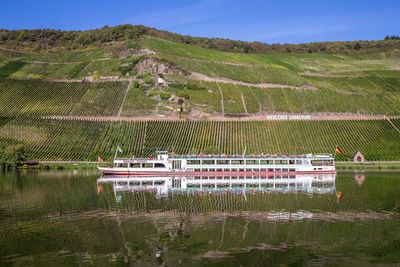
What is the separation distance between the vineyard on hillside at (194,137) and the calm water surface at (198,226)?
53.6 meters

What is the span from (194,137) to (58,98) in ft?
173

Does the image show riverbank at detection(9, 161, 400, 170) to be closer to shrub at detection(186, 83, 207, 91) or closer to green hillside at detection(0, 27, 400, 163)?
green hillside at detection(0, 27, 400, 163)

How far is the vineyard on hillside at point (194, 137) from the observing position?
110 m

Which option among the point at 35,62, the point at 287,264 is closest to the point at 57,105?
the point at 35,62

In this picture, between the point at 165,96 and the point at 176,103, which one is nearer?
the point at 176,103

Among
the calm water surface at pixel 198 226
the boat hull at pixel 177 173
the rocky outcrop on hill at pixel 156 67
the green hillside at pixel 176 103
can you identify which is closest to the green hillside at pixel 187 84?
the rocky outcrop on hill at pixel 156 67

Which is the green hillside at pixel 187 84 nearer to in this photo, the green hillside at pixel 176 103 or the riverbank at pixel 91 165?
the green hillside at pixel 176 103

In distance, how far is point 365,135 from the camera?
399 feet

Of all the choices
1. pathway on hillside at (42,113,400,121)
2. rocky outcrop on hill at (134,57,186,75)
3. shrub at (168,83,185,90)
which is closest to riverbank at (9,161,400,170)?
pathway on hillside at (42,113,400,121)

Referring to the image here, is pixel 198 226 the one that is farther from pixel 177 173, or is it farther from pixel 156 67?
pixel 156 67

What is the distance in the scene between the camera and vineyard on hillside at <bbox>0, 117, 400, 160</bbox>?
110m

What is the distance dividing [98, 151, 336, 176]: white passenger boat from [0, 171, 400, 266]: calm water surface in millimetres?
24598

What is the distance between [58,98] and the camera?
142 metres

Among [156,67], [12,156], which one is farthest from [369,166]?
[156,67]
